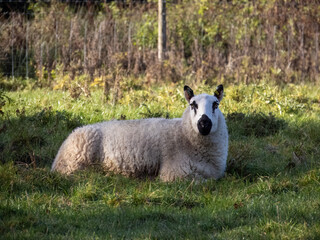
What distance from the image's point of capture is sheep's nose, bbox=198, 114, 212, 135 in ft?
20.3

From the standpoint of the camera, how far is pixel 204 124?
244 inches

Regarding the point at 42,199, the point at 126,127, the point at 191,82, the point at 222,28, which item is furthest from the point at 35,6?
the point at 42,199

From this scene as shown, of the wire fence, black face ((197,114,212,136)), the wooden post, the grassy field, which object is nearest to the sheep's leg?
the grassy field

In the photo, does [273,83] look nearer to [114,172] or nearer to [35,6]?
[114,172]

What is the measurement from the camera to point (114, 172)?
6645 mm

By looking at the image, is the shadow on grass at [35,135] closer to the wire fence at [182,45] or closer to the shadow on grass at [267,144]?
the shadow on grass at [267,144]

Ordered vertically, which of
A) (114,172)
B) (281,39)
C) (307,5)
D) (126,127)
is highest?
(307,5)

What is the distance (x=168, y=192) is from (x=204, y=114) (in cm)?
113

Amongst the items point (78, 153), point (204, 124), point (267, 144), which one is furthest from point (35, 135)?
point (267, 144)

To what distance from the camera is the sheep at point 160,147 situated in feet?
21.0

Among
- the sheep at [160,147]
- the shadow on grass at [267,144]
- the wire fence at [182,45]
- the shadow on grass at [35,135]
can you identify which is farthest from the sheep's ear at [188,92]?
the wire fence at [182,45]

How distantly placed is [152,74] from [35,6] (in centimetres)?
780

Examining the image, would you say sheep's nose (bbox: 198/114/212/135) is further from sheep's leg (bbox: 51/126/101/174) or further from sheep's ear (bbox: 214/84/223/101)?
sheep's leg (bbox: 51/126/101/174)

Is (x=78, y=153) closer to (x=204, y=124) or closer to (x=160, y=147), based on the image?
(x=160, y=147)
